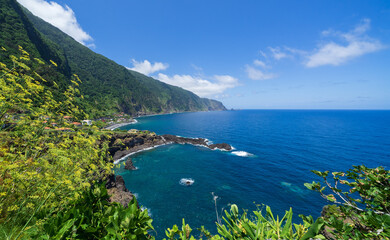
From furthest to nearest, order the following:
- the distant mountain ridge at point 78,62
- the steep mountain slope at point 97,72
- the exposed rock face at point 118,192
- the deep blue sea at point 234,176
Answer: the steep mountain slope at point 97,72
the distant mountain ridge at point 78,62
the deep blue sea at point 234,176
the exposed rock face at point 118,192

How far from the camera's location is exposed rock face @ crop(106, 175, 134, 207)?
627 inches

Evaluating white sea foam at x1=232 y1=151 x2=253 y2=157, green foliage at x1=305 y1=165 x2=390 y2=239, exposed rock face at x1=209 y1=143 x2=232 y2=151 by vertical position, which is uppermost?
green foliage at x1=305 y1=165 x2=390 y2=239

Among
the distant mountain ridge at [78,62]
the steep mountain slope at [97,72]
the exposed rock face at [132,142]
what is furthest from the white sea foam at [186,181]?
the steep mountain slope at [97,72]

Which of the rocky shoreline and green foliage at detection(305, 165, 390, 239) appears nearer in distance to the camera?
green foliage at detection(305, 165, 390, 239)

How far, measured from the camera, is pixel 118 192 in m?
18.7

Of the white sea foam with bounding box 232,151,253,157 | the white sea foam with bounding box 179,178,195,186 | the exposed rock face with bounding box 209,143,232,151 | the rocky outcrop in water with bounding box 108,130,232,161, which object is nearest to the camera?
the white sea foam with bounding box 179,178,195,186

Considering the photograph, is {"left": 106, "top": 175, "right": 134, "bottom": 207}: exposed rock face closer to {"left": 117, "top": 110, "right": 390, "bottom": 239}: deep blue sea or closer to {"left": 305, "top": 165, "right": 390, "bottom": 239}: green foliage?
{"left": 117, "top": 110, "right": 390, "bottom": 239}: deep blue sea

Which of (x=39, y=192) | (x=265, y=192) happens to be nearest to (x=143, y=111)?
(x=265, y=192)

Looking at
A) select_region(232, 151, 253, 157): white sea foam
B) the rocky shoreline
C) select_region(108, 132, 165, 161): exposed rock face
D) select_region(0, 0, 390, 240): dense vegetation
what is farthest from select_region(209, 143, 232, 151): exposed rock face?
select_region(0, 0, 390, 240): dense vegetation

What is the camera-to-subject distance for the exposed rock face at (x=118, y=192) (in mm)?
15915

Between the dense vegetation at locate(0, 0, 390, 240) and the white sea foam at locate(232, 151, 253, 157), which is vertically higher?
the dense vegetation at locate(0, 0, 390, 240)

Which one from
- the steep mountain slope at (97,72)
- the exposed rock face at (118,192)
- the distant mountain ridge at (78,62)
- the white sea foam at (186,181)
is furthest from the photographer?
the steep mountain slope at (97,72)

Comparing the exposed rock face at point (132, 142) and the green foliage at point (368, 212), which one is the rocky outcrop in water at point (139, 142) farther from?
the green foliage at point (368, 212)

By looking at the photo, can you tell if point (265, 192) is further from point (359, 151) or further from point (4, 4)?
point (4, 4)
